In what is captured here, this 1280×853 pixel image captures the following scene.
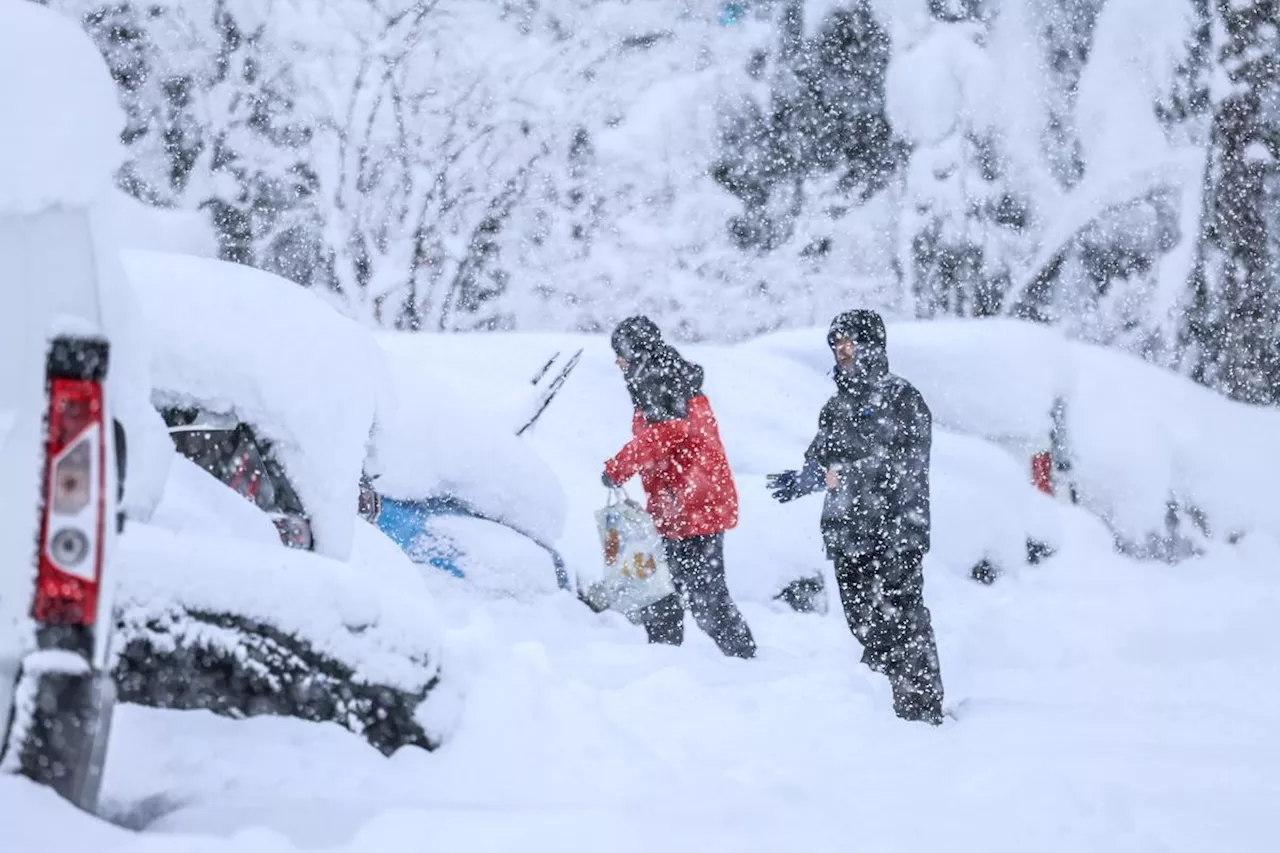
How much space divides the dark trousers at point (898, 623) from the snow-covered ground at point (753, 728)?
13cm

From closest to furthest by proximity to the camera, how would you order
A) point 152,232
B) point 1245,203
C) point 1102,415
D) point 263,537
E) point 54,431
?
point 54,431 → point 263,537 → point 152,232 → point 1102,415 → point 1245,203

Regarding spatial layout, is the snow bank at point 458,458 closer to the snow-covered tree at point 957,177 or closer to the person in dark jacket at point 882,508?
the person in dark jacket at point 882,508

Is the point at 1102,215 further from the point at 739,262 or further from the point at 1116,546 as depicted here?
the point at 1116,546

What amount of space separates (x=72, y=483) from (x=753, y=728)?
102 inches

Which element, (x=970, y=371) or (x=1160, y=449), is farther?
(x=1160, y=449)

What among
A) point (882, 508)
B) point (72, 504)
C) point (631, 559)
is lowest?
point (631, 559)

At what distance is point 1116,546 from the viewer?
31.5 feet

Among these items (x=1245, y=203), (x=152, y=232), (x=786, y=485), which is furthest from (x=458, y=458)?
(x=1245, y=203)

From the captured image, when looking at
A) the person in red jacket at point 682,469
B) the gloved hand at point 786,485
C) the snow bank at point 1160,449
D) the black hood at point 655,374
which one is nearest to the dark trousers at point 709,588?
the person in red jacket at point 682,469

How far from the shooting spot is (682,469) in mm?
5844

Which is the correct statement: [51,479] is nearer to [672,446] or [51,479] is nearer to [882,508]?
[882,508]

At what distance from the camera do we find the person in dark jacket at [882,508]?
517cm

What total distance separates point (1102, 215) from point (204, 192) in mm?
12003

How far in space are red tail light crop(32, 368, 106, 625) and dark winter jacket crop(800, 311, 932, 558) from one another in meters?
3.35
